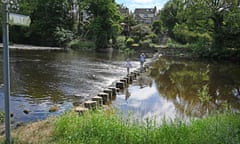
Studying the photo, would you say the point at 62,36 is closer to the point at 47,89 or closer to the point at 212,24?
the point at 212,24

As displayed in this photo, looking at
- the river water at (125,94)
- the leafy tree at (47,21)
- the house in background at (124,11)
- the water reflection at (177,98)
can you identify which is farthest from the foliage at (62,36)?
the water reflection at (177,98)

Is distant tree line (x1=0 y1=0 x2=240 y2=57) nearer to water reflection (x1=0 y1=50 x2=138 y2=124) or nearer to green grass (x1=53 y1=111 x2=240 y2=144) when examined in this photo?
water reflection (x1=0 y1=50 x2=138 y2=124)

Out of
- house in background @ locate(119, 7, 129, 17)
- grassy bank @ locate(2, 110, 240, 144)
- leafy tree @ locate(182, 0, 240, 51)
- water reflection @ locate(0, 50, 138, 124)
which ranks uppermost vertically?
house in background @ locate(119, 7, 129, 17)

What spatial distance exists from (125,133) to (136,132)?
0.65 ft

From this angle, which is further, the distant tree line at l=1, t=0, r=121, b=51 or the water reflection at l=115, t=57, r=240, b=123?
the distant tree line at l=1, t=0, r=121, b=51

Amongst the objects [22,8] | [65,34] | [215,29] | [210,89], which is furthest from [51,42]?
[210,89]

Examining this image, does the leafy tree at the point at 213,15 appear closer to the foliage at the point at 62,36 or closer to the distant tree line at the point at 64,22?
the distant tree line at the point at 64,22

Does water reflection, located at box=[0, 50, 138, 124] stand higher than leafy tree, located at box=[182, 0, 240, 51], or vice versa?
leafy tree, located at box=[182, 0, 240, 51]

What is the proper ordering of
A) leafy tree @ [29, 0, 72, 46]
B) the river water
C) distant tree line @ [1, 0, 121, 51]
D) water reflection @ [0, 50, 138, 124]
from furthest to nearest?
leafy tree @ [29, 0, 72, 46] → distant tree line @ [1, 0, 121, 51] → the river water → water reflection @ [0, 50, 138, 124]

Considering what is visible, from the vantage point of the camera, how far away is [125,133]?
4781 mm

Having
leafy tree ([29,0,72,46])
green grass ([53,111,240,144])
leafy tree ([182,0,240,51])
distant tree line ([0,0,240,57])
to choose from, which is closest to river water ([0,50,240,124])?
green grass ([53,111,240,144])

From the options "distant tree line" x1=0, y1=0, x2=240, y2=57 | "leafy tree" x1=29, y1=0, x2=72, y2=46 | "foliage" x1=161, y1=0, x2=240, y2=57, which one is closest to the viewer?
"foliage" x1=161, y1=0, x2=240, y2=57

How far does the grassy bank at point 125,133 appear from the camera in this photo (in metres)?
4.42

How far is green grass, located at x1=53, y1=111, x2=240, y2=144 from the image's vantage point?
4.41 metres
